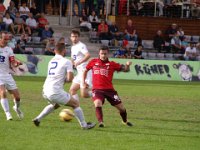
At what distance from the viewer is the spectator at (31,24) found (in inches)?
1448

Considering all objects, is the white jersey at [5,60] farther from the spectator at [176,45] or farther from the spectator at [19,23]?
the spectator at [176,45]

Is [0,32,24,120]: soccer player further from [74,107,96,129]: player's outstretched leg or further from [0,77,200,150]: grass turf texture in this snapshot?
Answer: [74,107,96,129]: player's outstretched leg

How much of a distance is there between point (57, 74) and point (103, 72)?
172 centimetres

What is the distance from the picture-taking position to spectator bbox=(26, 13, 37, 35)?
36778 mm

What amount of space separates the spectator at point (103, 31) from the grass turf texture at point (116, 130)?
16.6 m

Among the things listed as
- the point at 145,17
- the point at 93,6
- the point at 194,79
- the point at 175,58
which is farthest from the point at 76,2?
the point at 194,79

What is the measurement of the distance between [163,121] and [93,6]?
83.1 ft

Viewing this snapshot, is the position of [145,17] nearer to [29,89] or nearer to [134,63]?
[134,63]

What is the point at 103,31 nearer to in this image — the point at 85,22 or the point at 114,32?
the point at 114,32

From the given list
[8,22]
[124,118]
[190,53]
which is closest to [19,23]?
[8,22]

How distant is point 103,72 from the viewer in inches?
599

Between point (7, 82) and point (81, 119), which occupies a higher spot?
point (7, 82)

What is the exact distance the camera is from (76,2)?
134 ft

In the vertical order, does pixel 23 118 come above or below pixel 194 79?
above
